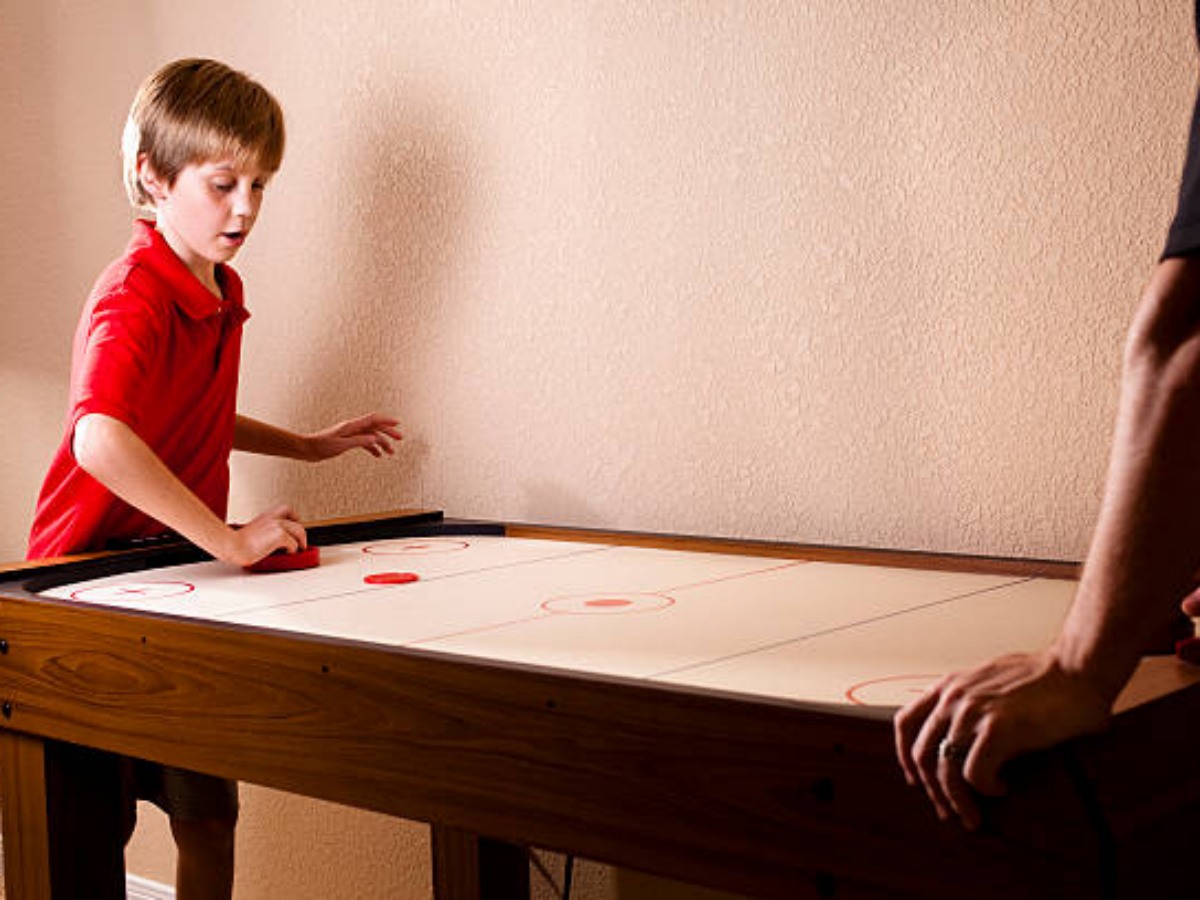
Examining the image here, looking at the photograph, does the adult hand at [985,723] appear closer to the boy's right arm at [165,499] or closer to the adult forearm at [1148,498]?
the adult forearm at [1148,498]

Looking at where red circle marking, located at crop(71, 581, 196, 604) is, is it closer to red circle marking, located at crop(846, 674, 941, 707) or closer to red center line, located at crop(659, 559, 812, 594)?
red center line, located at crop(659, 559, 812, 594)

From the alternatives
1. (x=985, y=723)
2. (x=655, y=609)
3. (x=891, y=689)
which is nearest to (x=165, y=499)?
(x=655, y=609)

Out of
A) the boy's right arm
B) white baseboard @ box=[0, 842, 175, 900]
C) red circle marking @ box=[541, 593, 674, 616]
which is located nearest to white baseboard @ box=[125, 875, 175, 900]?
white baseboard @ box=[0, 842, 175, 900]

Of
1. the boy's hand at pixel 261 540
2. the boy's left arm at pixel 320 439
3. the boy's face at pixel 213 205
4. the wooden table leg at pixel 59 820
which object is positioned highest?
the boy's face at pixel 213 205

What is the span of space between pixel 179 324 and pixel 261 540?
15.5 inches

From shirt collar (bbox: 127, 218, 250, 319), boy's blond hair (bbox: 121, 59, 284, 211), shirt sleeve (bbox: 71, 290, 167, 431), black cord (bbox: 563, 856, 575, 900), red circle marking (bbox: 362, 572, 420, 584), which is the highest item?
boy's blond hair (bbox: 121, 59, 284, 211)

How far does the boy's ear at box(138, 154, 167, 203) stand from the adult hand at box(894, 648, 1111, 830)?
1427 mm

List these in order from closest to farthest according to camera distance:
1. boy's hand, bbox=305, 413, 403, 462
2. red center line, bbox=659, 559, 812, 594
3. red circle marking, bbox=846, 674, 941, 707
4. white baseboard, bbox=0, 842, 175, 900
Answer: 1. red circle marking, bbox=846, 674, 941, 707
2. red center line, bbox=659, 559, 812, 594
3. boy's hand, bbox=305, 413, 403, 462
4. white baseboard, bbox=0, 842, 175, 900

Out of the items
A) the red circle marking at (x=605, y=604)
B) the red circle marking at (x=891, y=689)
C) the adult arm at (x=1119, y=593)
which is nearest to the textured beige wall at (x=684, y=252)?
the red circle marking at (x=605, y=604)

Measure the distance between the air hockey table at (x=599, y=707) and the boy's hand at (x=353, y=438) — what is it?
0.33 meters

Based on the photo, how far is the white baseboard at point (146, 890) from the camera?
2568 mm

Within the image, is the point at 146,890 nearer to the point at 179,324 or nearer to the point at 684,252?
the point at 179,324

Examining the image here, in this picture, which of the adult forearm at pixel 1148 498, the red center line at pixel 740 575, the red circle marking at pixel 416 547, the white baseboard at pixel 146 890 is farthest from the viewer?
the white baseboard at pixel 146 890

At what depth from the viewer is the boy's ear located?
6.39 feet
